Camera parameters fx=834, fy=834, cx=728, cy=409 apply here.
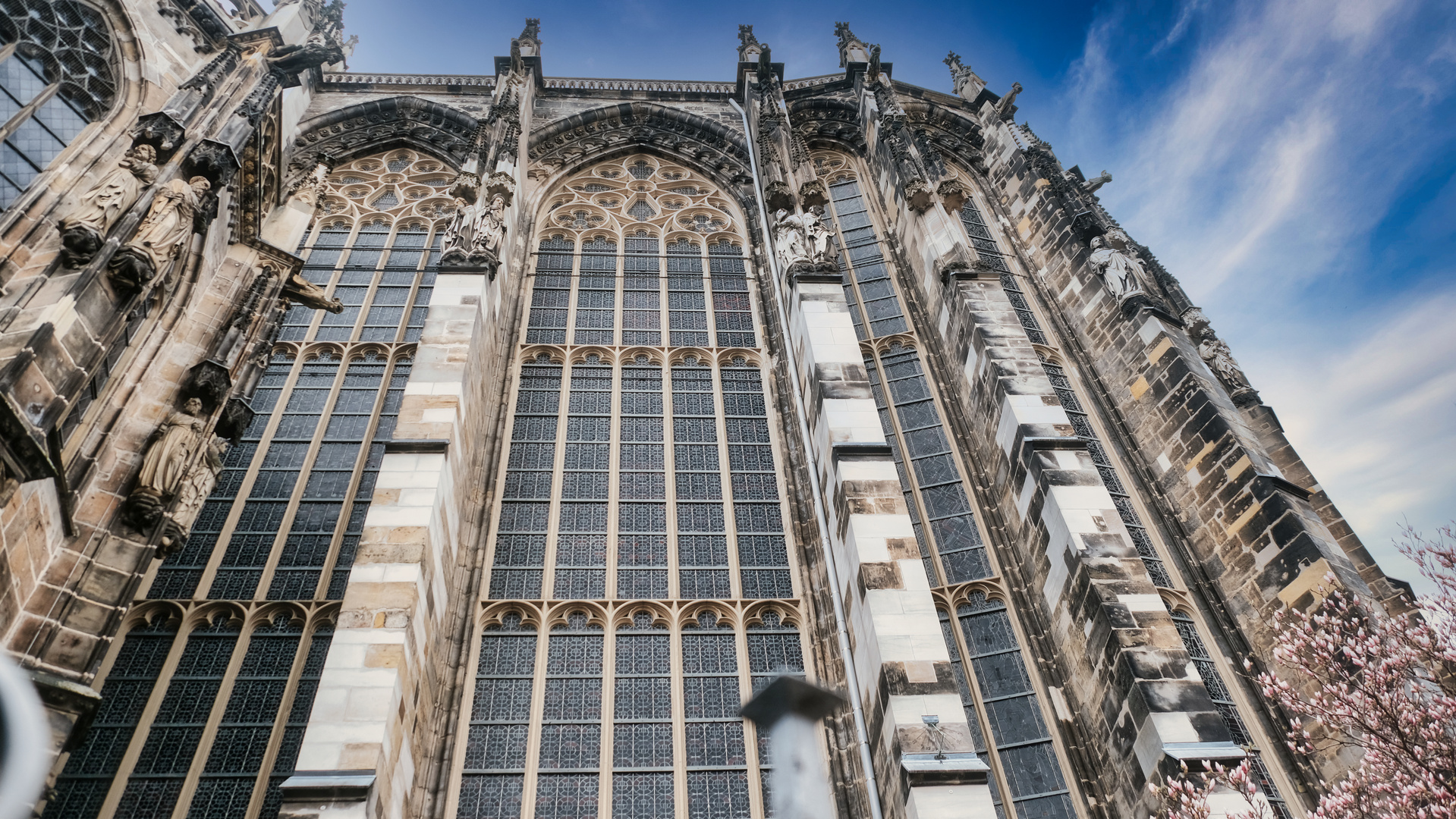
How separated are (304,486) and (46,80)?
16.1 feet

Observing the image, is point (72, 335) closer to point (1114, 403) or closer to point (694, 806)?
point (694, 806)

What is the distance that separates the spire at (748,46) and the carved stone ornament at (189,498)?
13.1 m

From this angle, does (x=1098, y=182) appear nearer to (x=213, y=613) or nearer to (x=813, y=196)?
(x=813, y=196)

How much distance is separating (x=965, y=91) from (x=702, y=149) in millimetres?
6298

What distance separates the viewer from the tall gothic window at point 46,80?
26.0 feet

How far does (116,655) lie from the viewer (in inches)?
308

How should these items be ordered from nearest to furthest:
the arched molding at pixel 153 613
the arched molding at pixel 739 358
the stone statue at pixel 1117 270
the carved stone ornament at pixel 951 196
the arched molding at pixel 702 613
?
1. the arched molding at pixel 153 613
2. the arched molding at pixel 702 613
3. the stone statue at pixel 1117 270
4. the arched molding at pixel 739 358
5. the carved stone ornament at pixel 951 196

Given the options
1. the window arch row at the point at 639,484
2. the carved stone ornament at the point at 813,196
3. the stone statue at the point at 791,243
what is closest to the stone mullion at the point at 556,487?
the window arch row at the point at 639,484

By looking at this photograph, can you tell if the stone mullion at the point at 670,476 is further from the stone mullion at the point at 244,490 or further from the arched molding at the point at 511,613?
the stone mullion at the point at 244,490

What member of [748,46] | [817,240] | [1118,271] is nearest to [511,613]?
[817,240]

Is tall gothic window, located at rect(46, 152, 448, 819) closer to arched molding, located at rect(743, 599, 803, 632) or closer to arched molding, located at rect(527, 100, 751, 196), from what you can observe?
Answer: arched molding, located at rect(527, 100, 751, 196)

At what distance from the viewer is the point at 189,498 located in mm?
6715

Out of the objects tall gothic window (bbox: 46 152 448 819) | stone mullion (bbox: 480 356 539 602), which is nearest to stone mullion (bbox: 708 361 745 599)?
stone mullion (bbox: 480 356 539 602)

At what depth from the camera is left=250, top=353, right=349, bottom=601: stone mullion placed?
8.61 m
